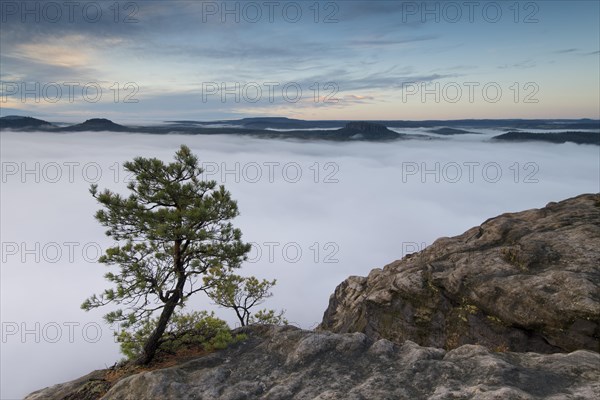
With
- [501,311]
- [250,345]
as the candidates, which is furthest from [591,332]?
[250,345]

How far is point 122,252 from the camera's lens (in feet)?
68.6

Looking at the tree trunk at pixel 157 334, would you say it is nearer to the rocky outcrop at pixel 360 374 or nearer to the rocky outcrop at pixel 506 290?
the rocky outcrop at pixel 360 374

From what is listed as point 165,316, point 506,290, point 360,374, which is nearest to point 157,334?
point 165,316

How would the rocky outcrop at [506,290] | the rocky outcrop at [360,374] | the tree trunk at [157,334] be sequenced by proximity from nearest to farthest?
the rocky outcrop at [360,374], the tree trunk at [157,334], the rocky outcrop at [506,290]

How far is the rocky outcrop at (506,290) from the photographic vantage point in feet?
74.1

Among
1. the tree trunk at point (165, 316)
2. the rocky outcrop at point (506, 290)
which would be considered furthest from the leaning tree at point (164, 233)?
the rocky outcrop at point (506, 290)

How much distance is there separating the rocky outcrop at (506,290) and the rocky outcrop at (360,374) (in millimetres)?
5632

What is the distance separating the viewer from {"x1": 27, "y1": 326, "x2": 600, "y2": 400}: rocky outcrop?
48.4ft

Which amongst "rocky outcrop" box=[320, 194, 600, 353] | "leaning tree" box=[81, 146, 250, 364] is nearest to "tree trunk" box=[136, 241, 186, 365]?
"leaning tree" box=[81, 146, 250, 364]

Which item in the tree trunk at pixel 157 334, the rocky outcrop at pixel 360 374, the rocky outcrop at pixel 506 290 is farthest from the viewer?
the rocky outcrop at pixel 506 290

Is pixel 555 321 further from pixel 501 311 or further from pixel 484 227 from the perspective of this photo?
pixel 484 227

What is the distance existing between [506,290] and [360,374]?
14906mm

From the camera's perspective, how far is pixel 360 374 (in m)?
17.0

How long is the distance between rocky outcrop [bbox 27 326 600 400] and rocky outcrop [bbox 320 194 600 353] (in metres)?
5.63
